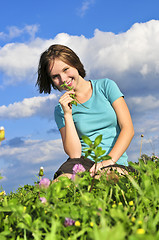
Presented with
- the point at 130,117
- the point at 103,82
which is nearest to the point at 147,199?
the point at 130,117

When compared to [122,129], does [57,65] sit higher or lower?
higher

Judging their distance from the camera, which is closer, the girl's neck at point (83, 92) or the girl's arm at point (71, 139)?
the girl's arm at point (71, 139)

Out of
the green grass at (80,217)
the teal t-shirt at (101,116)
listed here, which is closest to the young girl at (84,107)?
the teal t-shirt at (101,116)

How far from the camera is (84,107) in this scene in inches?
190

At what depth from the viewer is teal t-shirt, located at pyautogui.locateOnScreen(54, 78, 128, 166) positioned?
450 centimetres

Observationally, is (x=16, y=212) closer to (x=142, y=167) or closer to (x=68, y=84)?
(x=142, y=167)

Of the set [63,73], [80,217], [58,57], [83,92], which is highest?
[58,57]

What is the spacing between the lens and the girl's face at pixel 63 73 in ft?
14.5

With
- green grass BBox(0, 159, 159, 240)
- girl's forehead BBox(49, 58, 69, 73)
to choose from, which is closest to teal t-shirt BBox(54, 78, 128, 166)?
girl's forehead BBox(49, 58, 69, 73)

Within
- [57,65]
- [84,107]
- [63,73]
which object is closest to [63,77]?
[63,73]

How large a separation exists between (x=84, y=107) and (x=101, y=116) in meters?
0.41

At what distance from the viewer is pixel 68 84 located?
4.47 meters

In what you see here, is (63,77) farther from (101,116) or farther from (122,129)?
(122,129)

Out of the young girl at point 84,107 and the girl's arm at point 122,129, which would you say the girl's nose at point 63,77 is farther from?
the girl's arm at point 122,129
